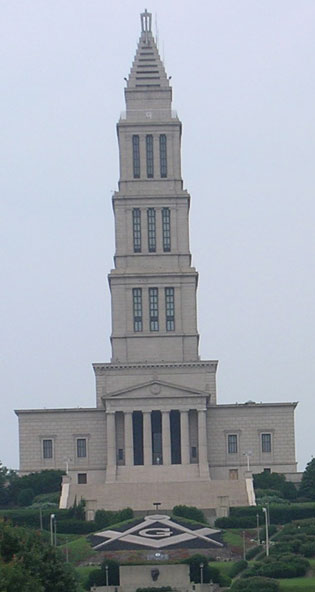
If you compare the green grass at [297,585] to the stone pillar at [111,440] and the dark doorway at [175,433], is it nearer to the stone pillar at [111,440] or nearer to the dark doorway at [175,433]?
the stone pillar at [111,440]

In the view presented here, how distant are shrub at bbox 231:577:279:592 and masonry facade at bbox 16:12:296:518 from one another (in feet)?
109

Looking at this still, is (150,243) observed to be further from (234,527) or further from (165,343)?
(234,527)

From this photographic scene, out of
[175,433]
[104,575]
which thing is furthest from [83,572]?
[175,433]

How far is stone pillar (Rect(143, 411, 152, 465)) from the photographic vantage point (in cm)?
11275

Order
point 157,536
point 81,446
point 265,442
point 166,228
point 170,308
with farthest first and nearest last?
point 166,228 < point 170,308 < point 265,442 < point 81,446 < point 157,536

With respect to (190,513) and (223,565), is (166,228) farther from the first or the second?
(223,565)

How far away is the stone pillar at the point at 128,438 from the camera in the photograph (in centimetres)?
11300

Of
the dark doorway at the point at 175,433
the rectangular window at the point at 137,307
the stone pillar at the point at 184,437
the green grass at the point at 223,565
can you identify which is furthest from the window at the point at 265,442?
the green grass at the point at 223,565

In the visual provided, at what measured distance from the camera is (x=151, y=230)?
119625mm

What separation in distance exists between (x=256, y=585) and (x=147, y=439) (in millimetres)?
39119

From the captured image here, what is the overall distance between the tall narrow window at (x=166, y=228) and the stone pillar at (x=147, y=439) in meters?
12.4

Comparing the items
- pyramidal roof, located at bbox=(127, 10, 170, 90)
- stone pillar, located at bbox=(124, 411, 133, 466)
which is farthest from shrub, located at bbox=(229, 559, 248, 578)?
pyramidal roof, located at bbox=(127, 10, 170, 90)

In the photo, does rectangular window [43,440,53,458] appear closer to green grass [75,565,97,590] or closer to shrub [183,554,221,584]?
green grass [75,565,97,590]

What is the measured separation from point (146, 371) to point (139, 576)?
36.6 m
